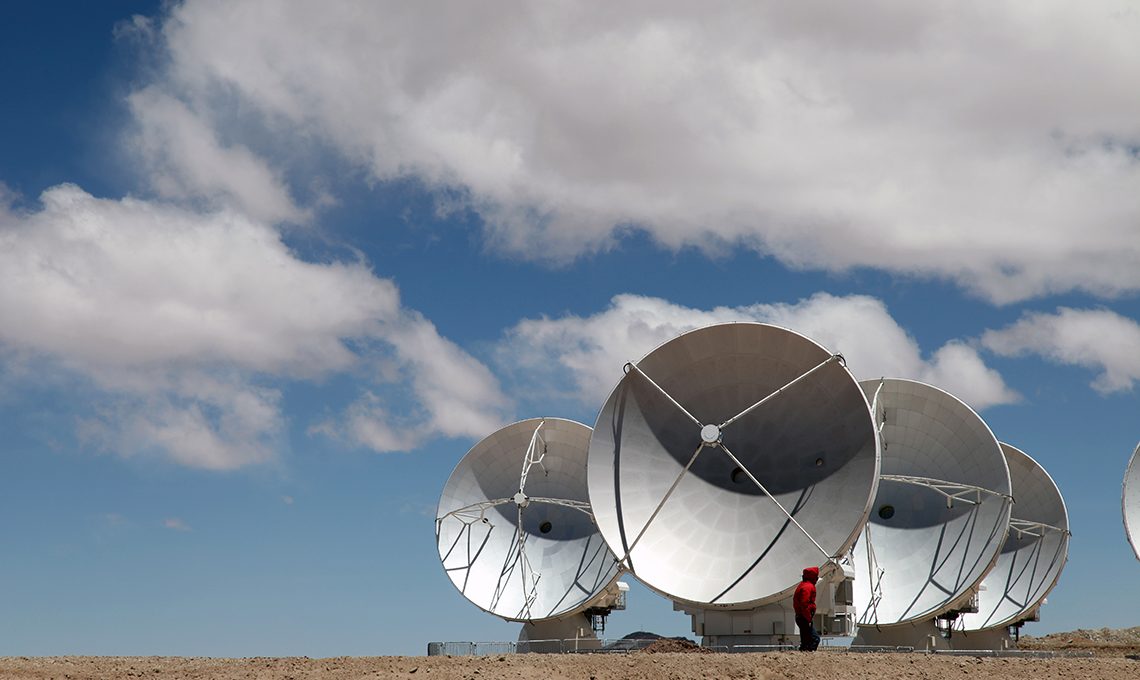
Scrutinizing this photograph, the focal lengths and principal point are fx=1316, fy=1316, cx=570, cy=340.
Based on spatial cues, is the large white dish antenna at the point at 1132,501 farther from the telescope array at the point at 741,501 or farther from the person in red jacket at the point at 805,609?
the person in red jacket at the point at 805,609

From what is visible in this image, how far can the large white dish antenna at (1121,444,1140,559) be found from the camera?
4378 cm

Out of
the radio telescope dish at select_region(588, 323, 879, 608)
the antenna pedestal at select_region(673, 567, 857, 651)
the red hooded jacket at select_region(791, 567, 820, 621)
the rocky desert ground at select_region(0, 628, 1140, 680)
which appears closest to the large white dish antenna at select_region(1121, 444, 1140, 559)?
the antenna pedestal at select_region(673, 567, 857, 651)

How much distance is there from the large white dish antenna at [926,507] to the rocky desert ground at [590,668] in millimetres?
17188

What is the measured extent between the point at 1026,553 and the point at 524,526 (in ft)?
78.2

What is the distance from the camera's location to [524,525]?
52094 mm

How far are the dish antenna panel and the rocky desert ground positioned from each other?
69.0 ft

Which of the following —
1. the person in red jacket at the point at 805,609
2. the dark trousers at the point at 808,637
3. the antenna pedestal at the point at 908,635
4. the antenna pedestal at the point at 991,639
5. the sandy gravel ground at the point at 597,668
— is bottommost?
the sandy gravel ground at the point at 597,668

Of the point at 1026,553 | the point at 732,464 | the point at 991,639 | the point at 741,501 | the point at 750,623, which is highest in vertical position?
the point at 1026,553

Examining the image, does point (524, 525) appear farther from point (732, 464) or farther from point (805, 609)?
point (805, 609)

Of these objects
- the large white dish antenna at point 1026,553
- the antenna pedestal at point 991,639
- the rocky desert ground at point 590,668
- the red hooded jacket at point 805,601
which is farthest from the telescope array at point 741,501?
the rocky desert ground at point 590,668

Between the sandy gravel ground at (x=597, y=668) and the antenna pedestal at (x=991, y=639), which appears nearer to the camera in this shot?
the sandy gravel ground at (x=597, y=668)

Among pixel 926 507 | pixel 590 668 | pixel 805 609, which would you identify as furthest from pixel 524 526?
pixel 590 668

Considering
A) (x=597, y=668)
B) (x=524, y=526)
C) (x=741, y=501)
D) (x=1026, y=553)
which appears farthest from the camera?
A: (x=1026, y=553)

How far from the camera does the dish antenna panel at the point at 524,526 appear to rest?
50.5m
